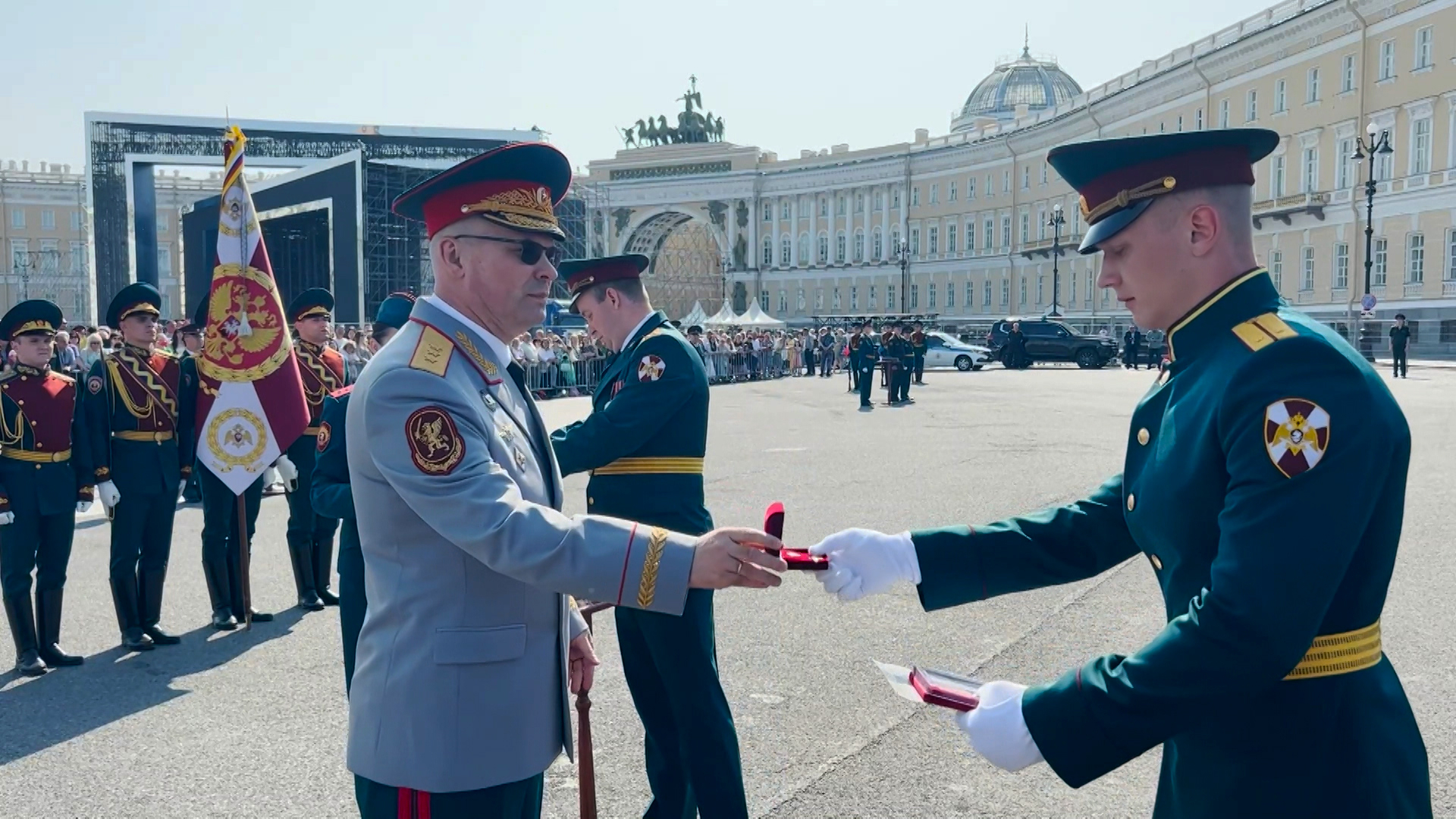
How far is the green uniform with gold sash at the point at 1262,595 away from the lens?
188 cm

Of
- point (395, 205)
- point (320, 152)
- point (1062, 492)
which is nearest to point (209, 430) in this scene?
point (395, 205)

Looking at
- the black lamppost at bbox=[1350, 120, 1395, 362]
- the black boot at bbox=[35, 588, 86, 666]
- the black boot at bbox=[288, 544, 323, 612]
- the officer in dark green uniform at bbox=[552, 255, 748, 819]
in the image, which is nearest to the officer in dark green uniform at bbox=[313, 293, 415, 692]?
the officer in dark green uniform at bbox=[552, 255, 748, 819]

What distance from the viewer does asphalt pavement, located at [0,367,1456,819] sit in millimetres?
4254

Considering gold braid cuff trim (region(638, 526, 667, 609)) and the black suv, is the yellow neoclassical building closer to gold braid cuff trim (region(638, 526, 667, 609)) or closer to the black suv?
the black suv

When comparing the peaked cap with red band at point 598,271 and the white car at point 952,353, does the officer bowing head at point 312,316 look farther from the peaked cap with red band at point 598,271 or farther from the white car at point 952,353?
the white car at point 952,353

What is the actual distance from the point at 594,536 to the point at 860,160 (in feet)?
275

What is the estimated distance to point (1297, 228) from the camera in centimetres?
4722

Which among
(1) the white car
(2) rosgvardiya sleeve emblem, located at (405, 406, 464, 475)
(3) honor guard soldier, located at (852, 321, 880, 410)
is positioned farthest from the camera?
(1) the white car

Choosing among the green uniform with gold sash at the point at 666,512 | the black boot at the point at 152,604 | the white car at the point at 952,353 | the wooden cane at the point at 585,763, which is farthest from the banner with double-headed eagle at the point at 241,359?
the white car at the point at 952,353

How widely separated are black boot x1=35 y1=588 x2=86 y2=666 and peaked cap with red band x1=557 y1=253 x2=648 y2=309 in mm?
3899

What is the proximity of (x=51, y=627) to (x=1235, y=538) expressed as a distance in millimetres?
6507

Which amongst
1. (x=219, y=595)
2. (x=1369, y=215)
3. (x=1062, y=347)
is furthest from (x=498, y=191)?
(x=1369, y=215)

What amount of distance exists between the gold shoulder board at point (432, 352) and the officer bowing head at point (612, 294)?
193 cm

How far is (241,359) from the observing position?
7223 millimetres
